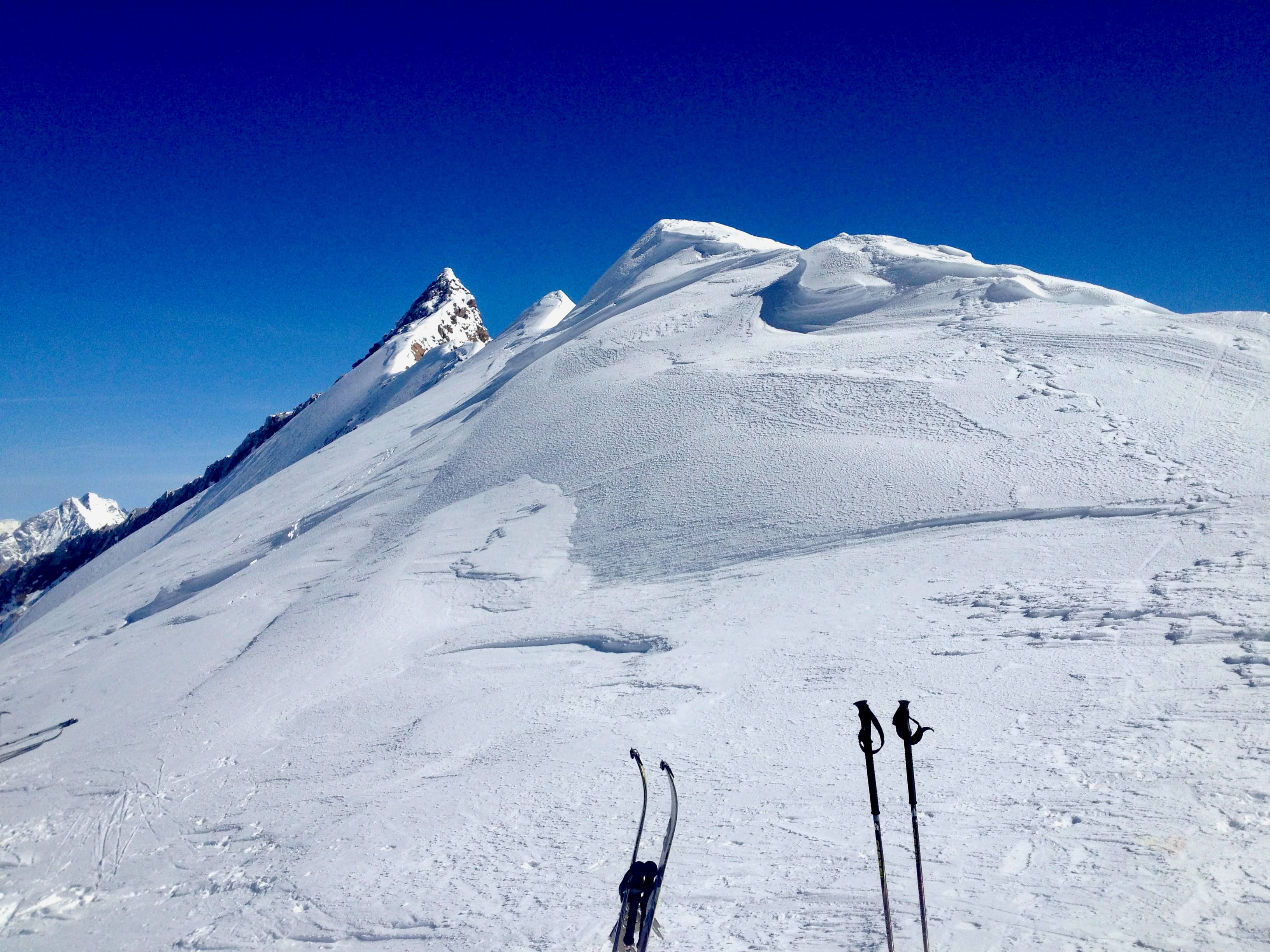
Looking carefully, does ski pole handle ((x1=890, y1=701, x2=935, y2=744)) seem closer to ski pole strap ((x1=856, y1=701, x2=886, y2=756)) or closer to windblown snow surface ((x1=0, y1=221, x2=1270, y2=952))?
ski pole strap ((x1=856, y1=701, x2=886, y2=756))

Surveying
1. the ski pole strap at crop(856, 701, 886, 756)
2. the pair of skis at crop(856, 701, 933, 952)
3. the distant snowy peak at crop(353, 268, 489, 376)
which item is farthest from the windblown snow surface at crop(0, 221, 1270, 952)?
the distant snowy peak at crop(353, 268, 489, 376)

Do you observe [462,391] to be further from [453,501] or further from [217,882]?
[217,882]

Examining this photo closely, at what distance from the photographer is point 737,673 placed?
325 inches

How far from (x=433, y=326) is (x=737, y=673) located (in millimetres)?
64464

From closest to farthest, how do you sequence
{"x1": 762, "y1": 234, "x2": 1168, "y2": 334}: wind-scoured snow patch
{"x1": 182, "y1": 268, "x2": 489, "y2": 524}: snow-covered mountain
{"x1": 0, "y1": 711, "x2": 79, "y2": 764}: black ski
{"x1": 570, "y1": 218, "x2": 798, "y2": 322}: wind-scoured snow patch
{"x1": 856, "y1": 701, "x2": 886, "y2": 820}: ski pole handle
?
{"x1": 856, "y1": 701, "x2": 886, "y2": 820}: ski pole handle
{"x1": 0, "y1": 711, "x2": 79, "y2": 764}: black ski
{"x1": 762, "y1": 234, "x2": 1168, "y2": 334}: wind-scoured snow patch
{"x1": 570, "y1": 218, "x2": 798, "y2": 322}: wind-scoured snow patch
{"x1": 182, "y1": 268, "x2": 489, "y2": 524}: snow-covered mountain

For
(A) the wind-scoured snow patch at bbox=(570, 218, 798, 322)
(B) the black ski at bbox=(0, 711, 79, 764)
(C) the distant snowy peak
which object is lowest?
(B) the black ski at bbox=(0, 711, 79, 764)

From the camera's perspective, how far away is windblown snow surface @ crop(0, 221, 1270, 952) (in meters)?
5.02

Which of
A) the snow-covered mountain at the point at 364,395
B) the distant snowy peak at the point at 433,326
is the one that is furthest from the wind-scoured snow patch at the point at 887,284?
the distant snowy peak at the point at 433,326

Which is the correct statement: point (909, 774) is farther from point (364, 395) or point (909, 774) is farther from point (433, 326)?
point (433, 326)

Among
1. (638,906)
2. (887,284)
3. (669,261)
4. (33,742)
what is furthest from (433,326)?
(638,906)

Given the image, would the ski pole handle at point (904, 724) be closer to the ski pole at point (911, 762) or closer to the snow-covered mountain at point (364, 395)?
the ski pole at point (911, 762)

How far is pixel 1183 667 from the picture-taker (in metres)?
6.61

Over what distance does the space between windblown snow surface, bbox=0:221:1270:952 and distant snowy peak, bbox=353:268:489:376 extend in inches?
1665

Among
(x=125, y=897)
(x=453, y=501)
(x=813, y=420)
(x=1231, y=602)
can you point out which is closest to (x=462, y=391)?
(x=453, y=501)
